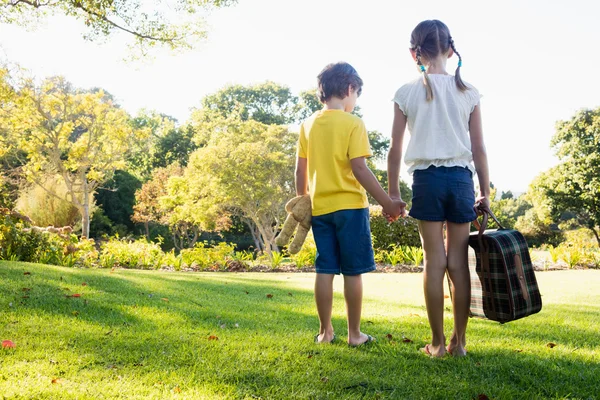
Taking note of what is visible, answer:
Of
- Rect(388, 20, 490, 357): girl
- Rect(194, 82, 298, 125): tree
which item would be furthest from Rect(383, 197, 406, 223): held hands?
Rect(194, 82, 298, 125): tree

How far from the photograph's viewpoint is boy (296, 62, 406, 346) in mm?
2814

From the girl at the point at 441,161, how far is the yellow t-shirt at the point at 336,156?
0.23 metres

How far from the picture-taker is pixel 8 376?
2168 mm

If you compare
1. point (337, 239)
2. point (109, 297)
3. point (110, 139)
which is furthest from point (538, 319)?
point (110, 139)

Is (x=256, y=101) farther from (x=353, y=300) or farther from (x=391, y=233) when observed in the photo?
(x=353, y=300)

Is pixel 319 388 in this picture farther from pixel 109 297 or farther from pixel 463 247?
pixel 109 297

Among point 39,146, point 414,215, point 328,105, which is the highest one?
point 39,146

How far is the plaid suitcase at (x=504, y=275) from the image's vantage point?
2.51m

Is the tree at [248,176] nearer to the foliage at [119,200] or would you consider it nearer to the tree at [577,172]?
the foliage at [119,200]

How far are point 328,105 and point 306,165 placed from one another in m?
0.39

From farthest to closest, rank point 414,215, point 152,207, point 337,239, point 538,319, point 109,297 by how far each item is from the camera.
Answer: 1. point 152,207
2. point 109,297
3. point 538,319
4. point 337,239
5. point 414,215

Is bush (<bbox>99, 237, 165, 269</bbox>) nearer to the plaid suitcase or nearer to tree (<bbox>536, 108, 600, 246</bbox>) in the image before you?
the plaid suitcase

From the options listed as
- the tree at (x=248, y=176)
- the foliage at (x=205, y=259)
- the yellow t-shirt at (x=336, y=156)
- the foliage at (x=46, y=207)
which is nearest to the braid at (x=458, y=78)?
the yellow t-shirt at (x=336, y=156)

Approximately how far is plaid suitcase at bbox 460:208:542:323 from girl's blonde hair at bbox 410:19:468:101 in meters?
0.73
